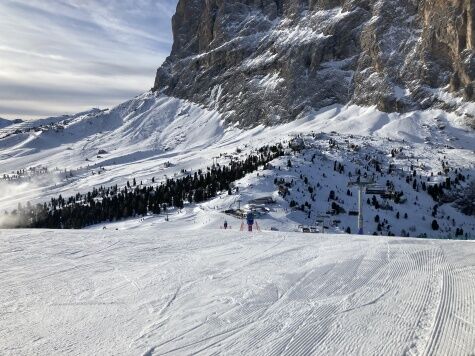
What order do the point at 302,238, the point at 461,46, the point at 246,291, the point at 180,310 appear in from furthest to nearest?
the point at 461,46, the point at 302,238, the point at 246,291, the point at 180,310

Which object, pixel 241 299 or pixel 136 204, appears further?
pixel 136 204

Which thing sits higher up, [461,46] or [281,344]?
[461,46]

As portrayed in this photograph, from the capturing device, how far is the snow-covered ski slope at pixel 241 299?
894 cm

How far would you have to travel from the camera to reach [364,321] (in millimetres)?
9875

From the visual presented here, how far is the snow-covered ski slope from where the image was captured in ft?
29.3

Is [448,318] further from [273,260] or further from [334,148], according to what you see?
[334,148]

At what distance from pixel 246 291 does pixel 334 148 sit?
141794mm

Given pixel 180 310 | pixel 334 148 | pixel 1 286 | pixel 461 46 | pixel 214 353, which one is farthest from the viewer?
pixel 461 46

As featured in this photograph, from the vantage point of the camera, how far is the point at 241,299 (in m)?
11.5

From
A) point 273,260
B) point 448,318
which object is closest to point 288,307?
point 448,318

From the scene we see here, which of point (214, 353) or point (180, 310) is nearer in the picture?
point (214, 353)

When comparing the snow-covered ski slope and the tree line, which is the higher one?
the snow-covered ski slope

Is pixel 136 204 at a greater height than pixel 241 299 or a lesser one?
lesser

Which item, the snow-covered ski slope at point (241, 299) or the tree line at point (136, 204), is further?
the tree line at point (136, 204)
